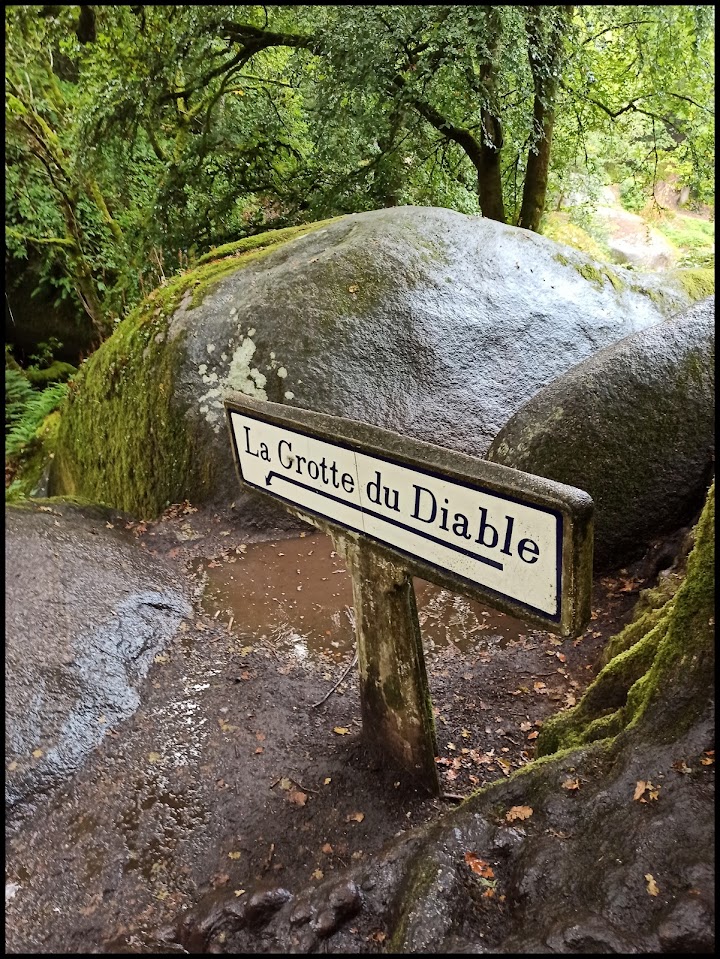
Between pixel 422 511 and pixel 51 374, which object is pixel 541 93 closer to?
pixel 422 511

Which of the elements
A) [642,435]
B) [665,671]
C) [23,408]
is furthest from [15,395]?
[665,671]

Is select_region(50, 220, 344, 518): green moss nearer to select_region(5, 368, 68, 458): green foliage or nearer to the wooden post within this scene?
select_region(5, 368, 68, 458): green foliage

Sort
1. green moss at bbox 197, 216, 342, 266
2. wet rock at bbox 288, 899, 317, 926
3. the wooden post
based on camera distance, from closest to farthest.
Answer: wet rock at bbox 288, 899, 317, 926 < the wooden post < green moss at bbox 197, 216, 342, 266

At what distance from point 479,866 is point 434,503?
1241mm

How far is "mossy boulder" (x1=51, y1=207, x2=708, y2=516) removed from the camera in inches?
237

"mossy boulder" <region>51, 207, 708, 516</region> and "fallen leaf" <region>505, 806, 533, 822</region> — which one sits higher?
"mossy boulder" <region>51, 207, 708, 516</region>

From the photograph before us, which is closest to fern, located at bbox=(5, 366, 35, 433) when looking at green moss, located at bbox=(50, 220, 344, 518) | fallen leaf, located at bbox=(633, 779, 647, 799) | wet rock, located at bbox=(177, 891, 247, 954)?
green moss, located at bbox=(50, 220, 344, 518)

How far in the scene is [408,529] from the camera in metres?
2.18

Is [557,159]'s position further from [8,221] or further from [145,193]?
[8,221]

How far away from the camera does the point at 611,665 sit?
287 cm

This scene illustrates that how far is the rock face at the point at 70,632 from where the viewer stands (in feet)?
Answer: 11.2

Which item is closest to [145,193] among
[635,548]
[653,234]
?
[635,548]

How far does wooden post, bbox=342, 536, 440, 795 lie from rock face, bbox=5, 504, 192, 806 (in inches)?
67.9

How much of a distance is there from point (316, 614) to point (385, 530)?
2609 mm
